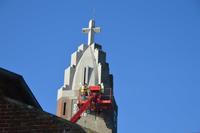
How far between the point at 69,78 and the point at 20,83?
55938mm

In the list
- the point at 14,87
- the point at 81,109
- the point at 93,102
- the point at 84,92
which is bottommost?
the point at 14,87

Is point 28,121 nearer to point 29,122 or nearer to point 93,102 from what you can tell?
point 29,122

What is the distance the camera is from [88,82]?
6725 centimetres

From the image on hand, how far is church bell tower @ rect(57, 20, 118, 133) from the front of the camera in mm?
64875

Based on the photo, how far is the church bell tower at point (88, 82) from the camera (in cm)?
6488

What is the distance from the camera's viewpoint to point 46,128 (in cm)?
998

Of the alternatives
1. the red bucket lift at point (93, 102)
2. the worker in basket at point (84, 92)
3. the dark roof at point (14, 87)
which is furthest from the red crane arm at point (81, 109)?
the dark roof at point (14, 87)

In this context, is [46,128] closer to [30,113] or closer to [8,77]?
[30,113]

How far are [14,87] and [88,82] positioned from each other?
53.9 metres

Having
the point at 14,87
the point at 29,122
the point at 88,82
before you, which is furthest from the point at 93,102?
the point at 29,122

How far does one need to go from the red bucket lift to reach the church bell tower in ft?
2.37

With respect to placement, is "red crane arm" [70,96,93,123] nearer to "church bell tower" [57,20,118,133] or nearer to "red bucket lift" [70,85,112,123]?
"red bucket lift" [70,85,112,123]

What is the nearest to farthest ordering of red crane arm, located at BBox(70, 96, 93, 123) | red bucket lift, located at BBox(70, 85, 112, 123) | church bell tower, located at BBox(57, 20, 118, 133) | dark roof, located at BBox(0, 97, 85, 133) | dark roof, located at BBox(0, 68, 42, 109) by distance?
dark roof, located at BBox(0, 97, 85, 133) < dark roof, located at BBox(0, 68, 42, 109) < red crane arm, located at BBox(70, 96, 93, 123) < red bucket lift, located at BBox(70, 85, 112, 123) < church bell tower, located at BBox(57, 20, 118, 133)

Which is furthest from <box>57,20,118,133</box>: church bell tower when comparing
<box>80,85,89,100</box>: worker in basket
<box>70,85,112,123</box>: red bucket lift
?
<box>80,85,89,100</box>: worker in basket
